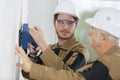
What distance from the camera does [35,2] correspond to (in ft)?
8.39

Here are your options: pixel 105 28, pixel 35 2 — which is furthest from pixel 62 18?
pixel 35 2

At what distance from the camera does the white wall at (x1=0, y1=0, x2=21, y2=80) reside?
1.27 m

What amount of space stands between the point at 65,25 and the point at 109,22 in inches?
17.5

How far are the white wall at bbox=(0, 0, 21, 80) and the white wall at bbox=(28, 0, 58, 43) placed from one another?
997 millimetres

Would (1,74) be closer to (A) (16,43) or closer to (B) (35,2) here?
(A) (16,43)

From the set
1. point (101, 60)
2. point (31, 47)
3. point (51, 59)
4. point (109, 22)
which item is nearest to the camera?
point (101, 60)

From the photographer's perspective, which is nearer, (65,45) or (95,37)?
(95,37)

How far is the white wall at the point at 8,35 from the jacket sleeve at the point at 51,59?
0.21m

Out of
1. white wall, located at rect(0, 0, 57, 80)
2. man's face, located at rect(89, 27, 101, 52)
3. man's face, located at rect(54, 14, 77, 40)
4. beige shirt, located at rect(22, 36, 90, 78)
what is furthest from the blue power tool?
man's face, located at rect(89, 27, 101, 52)

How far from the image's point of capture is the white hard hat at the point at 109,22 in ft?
4.33

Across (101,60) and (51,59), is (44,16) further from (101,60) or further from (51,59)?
(101,60)

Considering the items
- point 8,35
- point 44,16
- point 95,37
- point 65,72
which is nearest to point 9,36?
point 8,35

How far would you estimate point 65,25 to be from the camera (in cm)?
172

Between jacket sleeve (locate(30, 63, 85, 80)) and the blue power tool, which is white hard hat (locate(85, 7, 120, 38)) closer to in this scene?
jacket sleeve (locate(30, 63, 85, 80))
